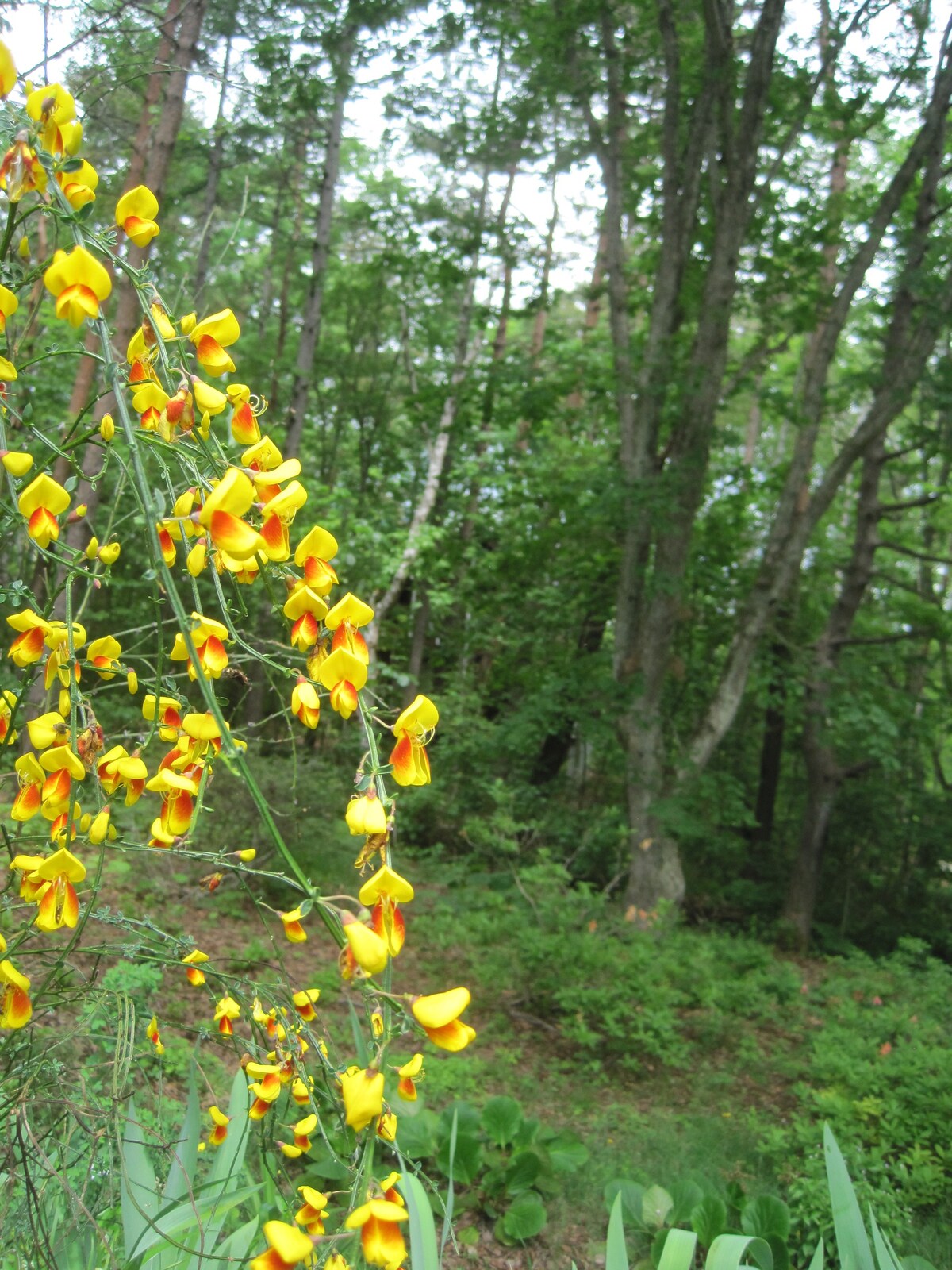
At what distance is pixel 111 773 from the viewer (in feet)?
3.56

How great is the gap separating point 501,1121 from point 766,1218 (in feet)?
2.86

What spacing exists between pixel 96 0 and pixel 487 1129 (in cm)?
391

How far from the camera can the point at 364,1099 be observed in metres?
0.72

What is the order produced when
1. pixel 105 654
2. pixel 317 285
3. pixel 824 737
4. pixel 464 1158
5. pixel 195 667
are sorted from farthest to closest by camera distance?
pixel 317 285 < pixel 824 737 < pixel 464 1158 < pixel 105 654 < pixel 195 667

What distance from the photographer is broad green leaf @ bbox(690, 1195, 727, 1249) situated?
2.37m

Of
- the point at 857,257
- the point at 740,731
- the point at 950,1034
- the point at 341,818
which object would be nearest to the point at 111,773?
the point at 950,1034

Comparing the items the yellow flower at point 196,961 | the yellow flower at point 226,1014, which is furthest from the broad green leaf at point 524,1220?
the yellow flower at point 196,961

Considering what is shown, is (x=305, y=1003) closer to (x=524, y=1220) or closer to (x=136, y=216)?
(x=136, y=216)

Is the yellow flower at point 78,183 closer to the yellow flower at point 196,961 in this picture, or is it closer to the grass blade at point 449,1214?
the yellow flower at point 196,961

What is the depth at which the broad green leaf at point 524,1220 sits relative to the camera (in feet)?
8.88

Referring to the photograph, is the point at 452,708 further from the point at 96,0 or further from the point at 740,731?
the point at 96,0

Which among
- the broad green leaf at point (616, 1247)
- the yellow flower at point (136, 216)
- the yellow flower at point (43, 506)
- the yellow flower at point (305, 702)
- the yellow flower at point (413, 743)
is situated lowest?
the broad green leaf at point (616, 1247)

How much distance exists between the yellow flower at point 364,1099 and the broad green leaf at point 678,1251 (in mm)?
818

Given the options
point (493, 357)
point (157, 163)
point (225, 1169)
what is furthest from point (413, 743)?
point (493, 357)
